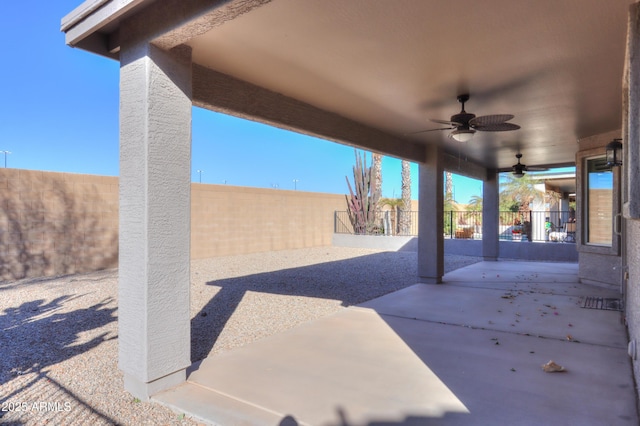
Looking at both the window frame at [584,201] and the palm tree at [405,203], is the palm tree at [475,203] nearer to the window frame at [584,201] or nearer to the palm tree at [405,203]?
the palm tree at [405,203]

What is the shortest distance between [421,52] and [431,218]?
4826 millimetres

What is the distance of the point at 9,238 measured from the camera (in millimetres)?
8055

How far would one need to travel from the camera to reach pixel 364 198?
1748cm

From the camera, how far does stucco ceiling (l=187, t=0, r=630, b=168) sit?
9.62 feet

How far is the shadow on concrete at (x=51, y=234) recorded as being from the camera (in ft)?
26.5

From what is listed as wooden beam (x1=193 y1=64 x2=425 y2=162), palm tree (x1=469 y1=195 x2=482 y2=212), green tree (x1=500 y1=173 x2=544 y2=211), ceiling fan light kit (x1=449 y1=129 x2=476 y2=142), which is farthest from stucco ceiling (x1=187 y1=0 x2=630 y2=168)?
palm tree (x1=469 y1=195 x2=482 y2=212)

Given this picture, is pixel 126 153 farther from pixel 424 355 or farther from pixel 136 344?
pixel 424 355

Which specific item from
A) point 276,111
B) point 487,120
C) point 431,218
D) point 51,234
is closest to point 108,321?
point 276,111

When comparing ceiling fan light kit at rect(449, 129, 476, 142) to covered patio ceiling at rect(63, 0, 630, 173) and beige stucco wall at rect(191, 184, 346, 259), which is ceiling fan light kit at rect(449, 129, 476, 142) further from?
beige stucco wall at rect(191, 184, 346, 259)

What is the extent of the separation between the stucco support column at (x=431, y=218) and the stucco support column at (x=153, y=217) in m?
5.85

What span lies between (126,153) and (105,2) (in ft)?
3.73

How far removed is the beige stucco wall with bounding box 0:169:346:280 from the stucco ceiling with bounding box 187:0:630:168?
274 inches

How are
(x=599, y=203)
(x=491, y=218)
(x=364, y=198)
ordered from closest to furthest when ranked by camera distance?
(x=599, y=203) → (x=491, y=218) → (x=364, y=198)

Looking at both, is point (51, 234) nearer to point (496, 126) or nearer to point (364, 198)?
point (496, 126)
